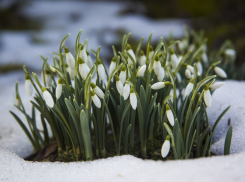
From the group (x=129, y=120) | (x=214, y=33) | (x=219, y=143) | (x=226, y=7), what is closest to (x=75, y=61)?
(x=129, y=120)

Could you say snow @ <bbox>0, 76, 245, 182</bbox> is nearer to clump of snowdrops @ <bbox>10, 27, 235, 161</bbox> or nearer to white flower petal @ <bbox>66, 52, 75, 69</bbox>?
clump of snowdrops @ <bbox>10, 27, 235, 161</bbox>

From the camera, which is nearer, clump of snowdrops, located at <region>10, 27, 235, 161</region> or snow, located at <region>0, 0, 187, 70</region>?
clump of snowdrops, located at <region>10, 27, 235, 161</region>

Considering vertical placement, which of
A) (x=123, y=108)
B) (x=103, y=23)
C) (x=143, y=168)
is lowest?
(x=143, y=168)

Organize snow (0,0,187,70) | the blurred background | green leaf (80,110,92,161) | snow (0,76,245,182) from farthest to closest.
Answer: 1. snow (0,0,187,70)
2. the blurred background
3. green leaf (80,110,92,161)
4. snow (0,76,245,182)

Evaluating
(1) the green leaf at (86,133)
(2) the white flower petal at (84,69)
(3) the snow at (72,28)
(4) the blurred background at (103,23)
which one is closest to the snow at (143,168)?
(1) the green leaf at (86,133)

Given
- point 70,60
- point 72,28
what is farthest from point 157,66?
point 72,28

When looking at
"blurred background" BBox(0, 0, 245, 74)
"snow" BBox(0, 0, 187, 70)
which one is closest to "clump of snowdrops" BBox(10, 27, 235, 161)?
"blurred background" BBox(0, 0, 245, 74)

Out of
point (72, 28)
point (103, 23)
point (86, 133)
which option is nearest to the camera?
point (86, 133)

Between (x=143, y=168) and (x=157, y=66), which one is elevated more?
(x=157, y=66)

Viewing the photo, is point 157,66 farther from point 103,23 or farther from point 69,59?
point 103,23

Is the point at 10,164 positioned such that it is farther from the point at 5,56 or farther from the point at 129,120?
the point at 5,56

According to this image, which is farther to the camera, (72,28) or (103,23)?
(72,28)

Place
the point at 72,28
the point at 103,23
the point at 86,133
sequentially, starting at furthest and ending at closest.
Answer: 1. the point at 72,28
2. the point at 103,23
3. the point at 86,133
